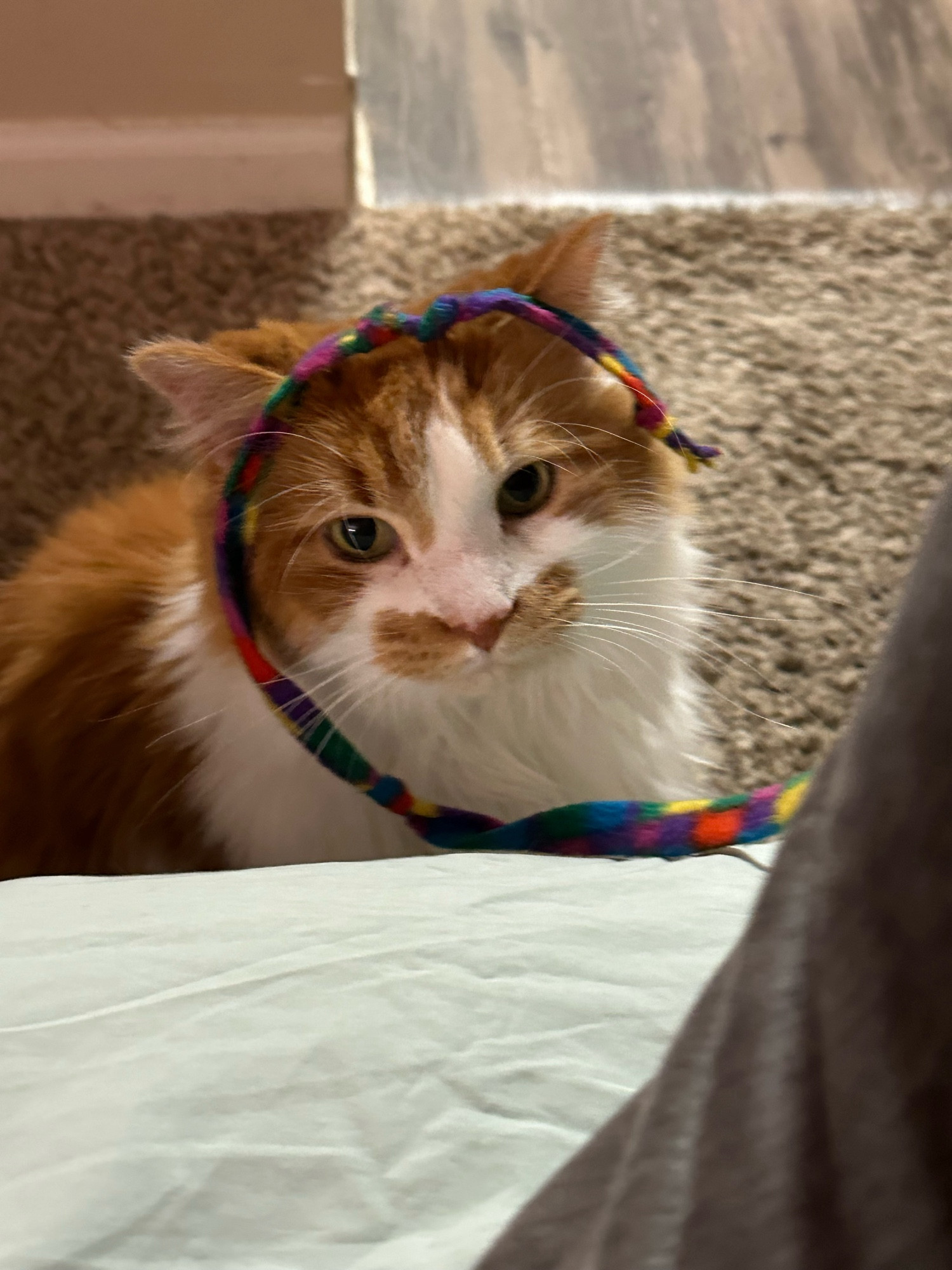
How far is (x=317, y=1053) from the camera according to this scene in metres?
0.51

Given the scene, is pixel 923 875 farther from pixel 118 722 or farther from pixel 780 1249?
pixel 118 722

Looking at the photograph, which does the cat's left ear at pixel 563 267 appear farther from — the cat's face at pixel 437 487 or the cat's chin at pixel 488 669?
the cat's chin at pixel 488 669

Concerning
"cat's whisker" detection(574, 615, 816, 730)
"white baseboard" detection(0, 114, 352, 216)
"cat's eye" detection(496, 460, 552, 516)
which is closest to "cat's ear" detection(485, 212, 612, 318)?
"cat's eye" detection(496, 460, 552, 516)

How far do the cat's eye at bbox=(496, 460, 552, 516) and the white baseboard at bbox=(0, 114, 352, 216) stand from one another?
1.28 meters

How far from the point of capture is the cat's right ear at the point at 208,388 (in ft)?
3.01

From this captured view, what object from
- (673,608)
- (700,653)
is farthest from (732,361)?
(673,608)

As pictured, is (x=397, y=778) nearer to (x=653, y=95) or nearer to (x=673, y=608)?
(x=673, y=608)

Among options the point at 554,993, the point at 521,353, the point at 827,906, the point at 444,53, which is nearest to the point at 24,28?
the point at 444,53

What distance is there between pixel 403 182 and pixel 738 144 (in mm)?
752

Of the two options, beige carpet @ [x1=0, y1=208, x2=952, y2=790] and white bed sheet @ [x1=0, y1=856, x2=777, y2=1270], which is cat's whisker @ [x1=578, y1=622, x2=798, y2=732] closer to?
beige carpet @ [x1=0, y1=208, x2=952, y2=790]

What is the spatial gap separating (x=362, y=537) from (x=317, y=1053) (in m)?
0.56

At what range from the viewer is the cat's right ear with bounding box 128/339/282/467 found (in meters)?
0.92

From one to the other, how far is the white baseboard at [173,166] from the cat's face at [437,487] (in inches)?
44.1

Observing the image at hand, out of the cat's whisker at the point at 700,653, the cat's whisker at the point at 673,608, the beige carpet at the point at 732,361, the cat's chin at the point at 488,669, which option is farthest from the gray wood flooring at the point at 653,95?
the cat's chin at the point at 488,669
